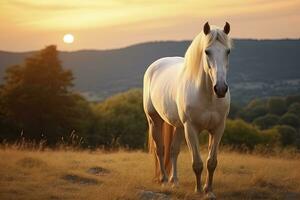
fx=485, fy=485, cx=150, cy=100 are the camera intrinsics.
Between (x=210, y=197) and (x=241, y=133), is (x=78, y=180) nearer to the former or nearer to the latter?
(x=210, y=197)

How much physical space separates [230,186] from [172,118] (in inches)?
55.8

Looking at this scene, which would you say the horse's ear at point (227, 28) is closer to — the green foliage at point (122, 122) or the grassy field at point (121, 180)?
the grassy field at point (121, 180)

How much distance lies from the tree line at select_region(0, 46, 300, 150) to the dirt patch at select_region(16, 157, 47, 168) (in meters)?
14.7

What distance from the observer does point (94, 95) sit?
79000mm

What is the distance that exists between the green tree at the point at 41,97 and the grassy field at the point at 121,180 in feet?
60.9

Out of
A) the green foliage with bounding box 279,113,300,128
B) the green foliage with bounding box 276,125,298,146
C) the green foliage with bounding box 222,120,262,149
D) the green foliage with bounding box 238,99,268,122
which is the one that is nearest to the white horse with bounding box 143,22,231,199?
the green foliage with bounding box 222,120,262,149

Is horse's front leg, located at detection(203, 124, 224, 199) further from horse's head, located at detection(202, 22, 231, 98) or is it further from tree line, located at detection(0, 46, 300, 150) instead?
tree line, located at detection(0, 46, 300, 150)

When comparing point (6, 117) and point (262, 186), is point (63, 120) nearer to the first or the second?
point (6, 117)

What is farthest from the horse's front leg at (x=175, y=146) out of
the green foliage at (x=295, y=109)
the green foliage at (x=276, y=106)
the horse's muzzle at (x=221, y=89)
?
the green foliage at (x=276, y=106)

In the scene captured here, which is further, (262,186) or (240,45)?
(240,45)

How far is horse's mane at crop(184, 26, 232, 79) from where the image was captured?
6.14 metres

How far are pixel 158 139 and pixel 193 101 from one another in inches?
86.2

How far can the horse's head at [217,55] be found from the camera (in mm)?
5739

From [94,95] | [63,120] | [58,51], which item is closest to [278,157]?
[63,120]
